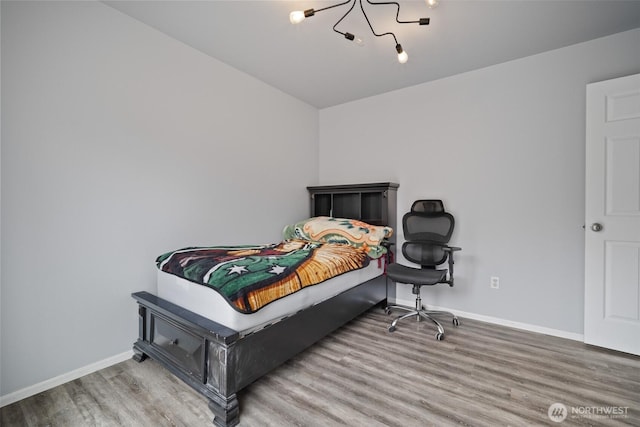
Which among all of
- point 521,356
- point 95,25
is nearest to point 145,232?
point 95,25

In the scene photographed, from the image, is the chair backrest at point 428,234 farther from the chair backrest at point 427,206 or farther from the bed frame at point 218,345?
the bed frame at point 218,345

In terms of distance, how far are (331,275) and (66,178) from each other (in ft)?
6.25

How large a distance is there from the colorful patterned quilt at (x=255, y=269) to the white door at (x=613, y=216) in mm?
1878

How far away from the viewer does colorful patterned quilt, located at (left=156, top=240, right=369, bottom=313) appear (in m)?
1.57

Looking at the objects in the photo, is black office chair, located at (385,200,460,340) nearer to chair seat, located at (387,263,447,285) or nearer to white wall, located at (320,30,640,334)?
chair seat, located at (387,263,447,285)

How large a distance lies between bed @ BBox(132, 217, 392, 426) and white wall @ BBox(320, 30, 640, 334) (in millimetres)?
1333

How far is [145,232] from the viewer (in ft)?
7.18

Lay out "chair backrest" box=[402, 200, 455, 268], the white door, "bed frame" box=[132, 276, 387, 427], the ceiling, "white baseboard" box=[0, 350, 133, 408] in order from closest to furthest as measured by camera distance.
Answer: "bed frame" box=[132, 276, 387, 427], "white baseboard" box=[0, 350, 133, 408], the ceiling, the white door, "chair backrest" box=[402, 200, 455, 268]

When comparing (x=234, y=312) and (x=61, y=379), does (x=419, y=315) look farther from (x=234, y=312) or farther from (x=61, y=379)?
(x=61, y=379)

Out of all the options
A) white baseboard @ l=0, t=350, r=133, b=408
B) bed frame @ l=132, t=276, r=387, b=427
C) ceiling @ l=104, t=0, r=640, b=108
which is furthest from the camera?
ceiling @ l=104, t=0, r=640, b=108

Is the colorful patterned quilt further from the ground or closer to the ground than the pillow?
closer to the ground

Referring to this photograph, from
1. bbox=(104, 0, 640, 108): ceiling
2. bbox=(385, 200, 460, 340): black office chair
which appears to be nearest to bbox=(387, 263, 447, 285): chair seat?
bbox=(385, 200, 460, 340): black office chair

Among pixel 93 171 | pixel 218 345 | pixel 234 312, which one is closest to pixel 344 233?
pixel 234 312

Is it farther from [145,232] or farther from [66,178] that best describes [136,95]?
[145,232]
